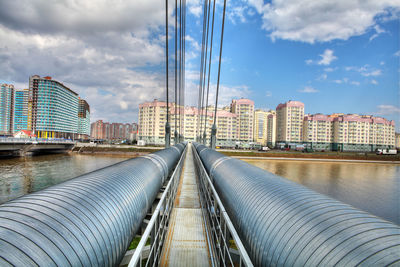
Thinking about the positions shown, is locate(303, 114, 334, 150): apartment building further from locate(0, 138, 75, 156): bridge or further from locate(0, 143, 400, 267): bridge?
locate(0, 143, 400, 267): bridge

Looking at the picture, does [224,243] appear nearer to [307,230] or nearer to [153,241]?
[153,241]

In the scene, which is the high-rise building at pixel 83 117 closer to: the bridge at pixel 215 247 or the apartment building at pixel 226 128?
the apartment building at pixel 226 128

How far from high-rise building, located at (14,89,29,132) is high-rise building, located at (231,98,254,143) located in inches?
3869

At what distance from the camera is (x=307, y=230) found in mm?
2078

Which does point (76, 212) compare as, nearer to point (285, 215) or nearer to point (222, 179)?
point (285, 215)

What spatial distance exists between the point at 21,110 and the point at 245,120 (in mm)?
106944

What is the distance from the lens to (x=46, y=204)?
7.22ft

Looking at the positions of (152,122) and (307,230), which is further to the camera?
(152,122)

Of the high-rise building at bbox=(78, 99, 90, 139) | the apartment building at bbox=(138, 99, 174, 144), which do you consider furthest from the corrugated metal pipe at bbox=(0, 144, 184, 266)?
the high-rise building at bbox=(78, 99, 90, 139)

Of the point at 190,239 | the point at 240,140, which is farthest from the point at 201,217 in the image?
the point at 240,140

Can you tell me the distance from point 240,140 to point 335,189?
61.8m

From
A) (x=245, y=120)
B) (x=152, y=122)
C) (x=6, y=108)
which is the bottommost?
(x=152, y=122)

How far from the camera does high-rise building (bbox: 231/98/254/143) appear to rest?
82250mm

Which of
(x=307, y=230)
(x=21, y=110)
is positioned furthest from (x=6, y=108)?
(x=307, y=230)
